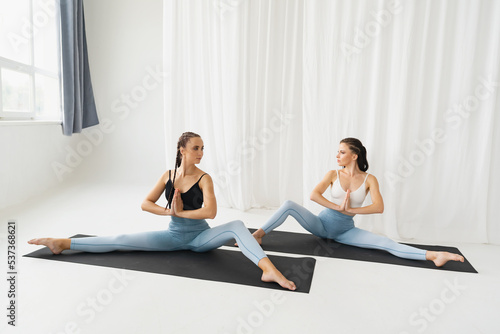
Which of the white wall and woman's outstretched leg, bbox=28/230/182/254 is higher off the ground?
the white wall

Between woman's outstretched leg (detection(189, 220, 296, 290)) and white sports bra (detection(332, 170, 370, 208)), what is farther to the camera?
white sports bra (detection(332, 170, 370, 208))

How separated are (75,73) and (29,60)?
453 mm

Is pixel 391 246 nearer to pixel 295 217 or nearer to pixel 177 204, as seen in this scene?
pixel 295 217

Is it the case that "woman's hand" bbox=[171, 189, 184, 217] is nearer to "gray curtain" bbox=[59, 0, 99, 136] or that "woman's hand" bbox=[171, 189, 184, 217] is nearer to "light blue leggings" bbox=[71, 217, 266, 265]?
"light blue leggings" bbox=[71, 217, 266, 265]

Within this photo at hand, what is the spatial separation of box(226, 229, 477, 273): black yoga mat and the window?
8.95 feet

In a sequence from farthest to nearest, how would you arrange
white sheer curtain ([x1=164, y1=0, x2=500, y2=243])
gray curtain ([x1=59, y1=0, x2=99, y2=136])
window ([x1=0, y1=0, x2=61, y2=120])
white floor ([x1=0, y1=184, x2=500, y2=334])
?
gray curtain ([x1=59, y1=0, x2=99, y2=136])
window ([x1=0, y1=0, x2=61, y2=120])
white sheer curtain ([x1=164, y1=0, x2=500, y2=243])
white floor ([x1=0, y1=184, x2=500, y2=334])

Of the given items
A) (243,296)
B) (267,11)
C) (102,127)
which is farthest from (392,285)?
(102,127)

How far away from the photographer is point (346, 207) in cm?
247

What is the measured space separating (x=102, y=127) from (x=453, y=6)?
158 inches

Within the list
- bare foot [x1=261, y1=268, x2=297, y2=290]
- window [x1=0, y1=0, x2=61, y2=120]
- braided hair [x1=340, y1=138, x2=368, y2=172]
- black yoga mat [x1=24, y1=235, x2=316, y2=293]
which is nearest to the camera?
bare foot [x1=261, y1=268, x2=297, y2=290]

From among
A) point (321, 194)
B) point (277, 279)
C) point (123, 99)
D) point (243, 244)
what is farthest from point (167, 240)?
point (123, 99)

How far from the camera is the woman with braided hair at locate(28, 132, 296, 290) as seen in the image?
7.14 ft

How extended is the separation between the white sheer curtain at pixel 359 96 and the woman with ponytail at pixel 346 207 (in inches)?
21.2

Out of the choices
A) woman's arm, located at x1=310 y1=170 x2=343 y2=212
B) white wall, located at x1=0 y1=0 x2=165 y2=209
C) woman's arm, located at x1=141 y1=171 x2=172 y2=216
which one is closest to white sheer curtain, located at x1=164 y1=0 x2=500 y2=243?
woman's arm, located at x1=310 y1=170 x2=343 y2=212
